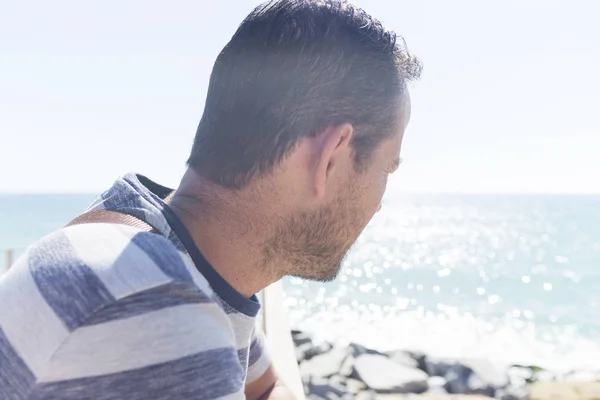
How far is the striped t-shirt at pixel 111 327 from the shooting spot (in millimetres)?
750

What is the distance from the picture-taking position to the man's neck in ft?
3.71

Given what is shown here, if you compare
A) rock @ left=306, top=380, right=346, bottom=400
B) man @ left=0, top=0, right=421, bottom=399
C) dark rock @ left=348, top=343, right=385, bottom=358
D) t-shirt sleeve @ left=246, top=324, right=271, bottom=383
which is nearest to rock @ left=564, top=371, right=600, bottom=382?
dark rock @ left=348, top=343, right=385, bottom=358

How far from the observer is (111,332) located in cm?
75

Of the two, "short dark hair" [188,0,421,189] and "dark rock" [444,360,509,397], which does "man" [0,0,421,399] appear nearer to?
"short dark hair" [188,0,421,189]

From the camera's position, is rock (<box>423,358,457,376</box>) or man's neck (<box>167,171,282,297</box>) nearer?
man's neck (<box>167,171,282,297</box>)

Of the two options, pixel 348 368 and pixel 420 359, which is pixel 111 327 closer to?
pixel 348 368

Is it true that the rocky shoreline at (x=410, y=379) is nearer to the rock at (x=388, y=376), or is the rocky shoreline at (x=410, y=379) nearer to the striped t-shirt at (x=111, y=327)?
the rock at (x=388, y=376)

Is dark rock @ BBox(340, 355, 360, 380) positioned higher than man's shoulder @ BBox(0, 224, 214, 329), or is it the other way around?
man's shoulder @ BBox(0, 224, 214, 329)

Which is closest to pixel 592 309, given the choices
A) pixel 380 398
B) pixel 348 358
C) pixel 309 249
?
pixel 348 358

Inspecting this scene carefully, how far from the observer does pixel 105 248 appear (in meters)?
0.81

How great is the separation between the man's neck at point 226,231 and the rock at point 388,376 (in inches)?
224

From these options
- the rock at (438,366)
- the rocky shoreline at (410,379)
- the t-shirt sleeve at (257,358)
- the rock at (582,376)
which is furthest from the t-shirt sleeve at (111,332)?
the rock at (582,376)

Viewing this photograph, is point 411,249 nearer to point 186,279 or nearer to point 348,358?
point 348,358

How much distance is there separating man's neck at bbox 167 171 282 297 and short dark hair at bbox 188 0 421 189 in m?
0.04
